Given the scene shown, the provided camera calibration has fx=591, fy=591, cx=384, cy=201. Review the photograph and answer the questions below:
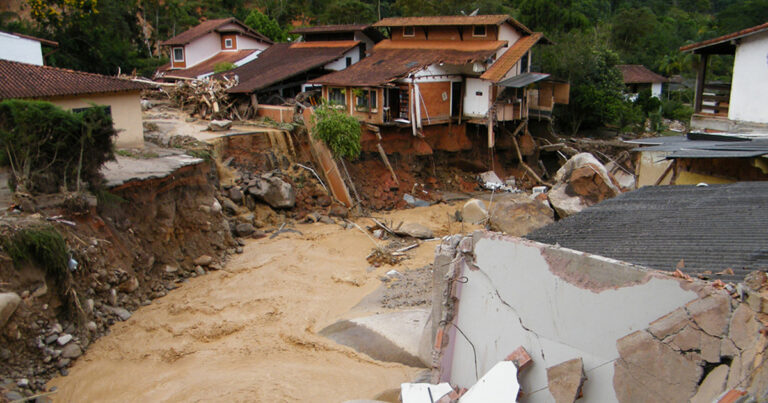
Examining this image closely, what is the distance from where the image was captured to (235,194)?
22453mm

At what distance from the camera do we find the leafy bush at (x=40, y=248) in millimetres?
12625

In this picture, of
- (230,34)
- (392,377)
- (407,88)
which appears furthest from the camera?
(230,34)

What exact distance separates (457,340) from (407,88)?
20020mm

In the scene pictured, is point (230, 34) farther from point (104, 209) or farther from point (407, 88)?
point (104, 209)

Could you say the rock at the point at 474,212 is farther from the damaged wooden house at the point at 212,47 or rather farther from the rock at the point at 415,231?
the damaged wooden house at the point at 212,47

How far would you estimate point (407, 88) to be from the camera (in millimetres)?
27406

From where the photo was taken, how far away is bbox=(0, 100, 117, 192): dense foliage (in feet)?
46.8

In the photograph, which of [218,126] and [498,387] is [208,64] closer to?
Answer: [218,126]

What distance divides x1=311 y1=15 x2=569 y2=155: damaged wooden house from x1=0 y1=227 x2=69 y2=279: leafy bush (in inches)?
631

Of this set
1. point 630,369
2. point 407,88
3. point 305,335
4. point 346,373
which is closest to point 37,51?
point 407,88

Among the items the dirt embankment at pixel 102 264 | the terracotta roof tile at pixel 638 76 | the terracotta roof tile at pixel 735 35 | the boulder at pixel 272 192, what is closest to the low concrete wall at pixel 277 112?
the boulder at pixel 272 192

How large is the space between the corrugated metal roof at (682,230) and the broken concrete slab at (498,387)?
5.79 ft

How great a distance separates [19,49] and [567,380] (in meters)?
27.2

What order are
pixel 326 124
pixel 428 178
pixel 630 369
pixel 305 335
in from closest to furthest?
pixel 630 369, pixel 305 335, pixel 326 124, pixel 428 178
